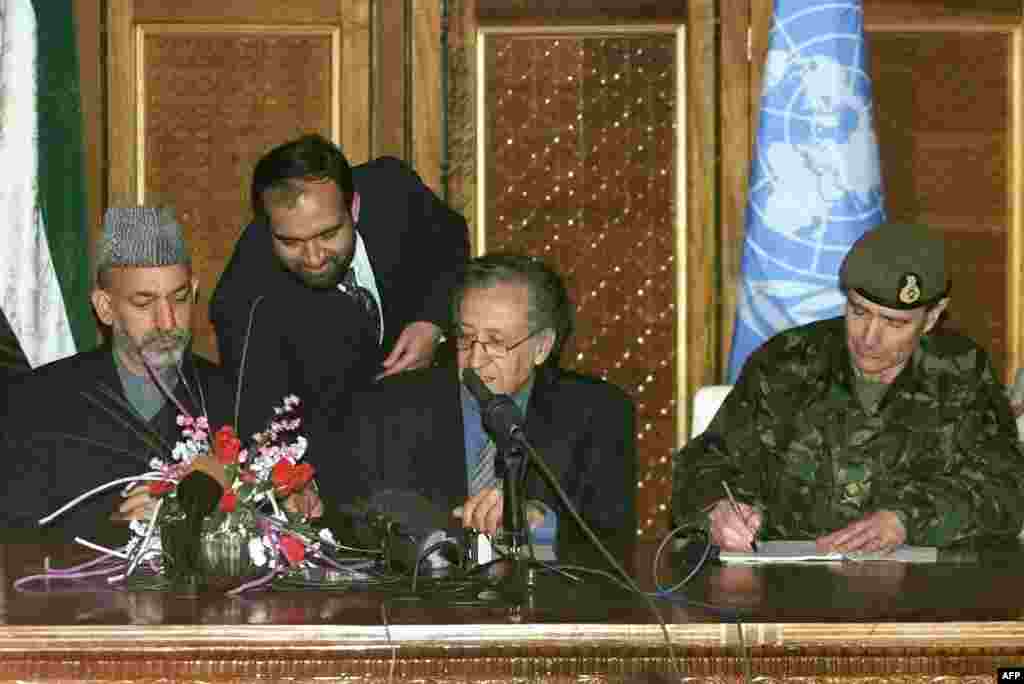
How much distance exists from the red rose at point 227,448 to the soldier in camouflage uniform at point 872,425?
3.23ft

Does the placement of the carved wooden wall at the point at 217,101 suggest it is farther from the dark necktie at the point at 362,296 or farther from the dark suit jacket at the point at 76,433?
the dark suit jacket at the point at 76,433

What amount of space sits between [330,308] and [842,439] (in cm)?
131

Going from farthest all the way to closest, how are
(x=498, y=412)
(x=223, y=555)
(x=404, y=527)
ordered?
1. (x=404, y=527)
2. (x=223, y=555)
3. (x=498, y=412)

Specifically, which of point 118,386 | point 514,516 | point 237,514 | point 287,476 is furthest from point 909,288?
point 118,386

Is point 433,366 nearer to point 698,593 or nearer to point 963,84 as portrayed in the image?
point 698,593

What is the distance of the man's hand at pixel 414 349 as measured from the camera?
4.30 meters

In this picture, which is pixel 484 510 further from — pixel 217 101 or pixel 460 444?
pixel 217 101

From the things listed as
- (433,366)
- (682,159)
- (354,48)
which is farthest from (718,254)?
(433,366)

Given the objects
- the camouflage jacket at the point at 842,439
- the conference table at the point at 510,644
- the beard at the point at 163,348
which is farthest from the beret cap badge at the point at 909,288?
the beard at the point at 163,348

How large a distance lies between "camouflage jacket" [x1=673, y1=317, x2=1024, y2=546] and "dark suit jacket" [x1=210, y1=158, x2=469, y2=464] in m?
0.85

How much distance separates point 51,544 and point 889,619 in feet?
5.64

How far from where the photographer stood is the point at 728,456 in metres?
3.88

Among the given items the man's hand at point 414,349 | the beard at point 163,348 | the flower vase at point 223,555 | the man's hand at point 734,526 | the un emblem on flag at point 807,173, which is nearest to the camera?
the flower vase at point 223,555

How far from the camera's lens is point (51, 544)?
11.9ft
